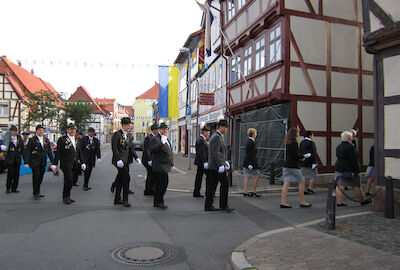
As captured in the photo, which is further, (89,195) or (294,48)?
(294,48)

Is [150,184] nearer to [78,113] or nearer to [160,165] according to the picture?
[160,165]

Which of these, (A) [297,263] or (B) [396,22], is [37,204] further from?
(B) [396,22]

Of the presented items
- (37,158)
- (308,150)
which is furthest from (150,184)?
(308,150)

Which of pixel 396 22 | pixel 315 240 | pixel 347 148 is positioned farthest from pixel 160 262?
pixel 396 22

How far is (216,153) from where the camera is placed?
6.81 metres

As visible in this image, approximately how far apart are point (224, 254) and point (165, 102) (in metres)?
15.6

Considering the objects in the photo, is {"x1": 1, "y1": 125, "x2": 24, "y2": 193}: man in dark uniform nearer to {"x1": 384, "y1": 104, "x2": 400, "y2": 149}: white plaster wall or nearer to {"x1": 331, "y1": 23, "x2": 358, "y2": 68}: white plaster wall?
{"x1": 384, "y1": 104, "x2": 400, "y2": 149}: white plaster wall

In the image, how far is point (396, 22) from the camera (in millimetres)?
6434

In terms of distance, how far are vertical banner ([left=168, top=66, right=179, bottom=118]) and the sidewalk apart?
1431cm

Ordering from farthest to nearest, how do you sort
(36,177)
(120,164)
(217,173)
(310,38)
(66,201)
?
(310,38), (36,177), (66,201), (120,164), (217,173)

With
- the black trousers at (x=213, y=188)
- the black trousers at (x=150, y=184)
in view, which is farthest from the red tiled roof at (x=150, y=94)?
the black trousers at (x=213, y=188)

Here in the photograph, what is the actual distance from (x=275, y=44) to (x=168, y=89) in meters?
8.56

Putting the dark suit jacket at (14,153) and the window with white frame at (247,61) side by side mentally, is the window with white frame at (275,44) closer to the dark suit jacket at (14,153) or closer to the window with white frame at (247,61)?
the window with white frame at (247,61)

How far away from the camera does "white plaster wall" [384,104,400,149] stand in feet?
21.9
